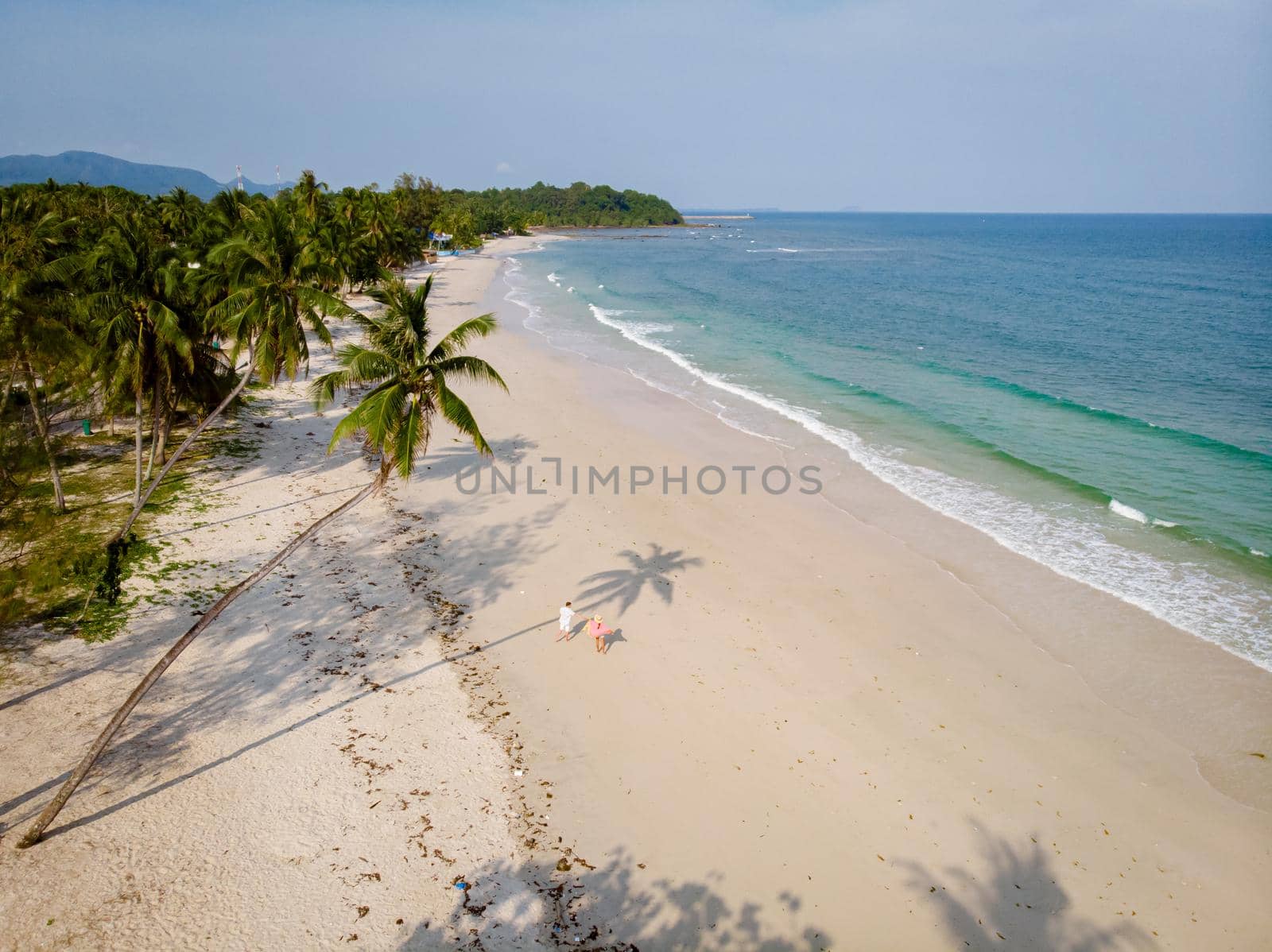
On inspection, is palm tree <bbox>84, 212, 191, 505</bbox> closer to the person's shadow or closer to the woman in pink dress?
the woman in pink dress

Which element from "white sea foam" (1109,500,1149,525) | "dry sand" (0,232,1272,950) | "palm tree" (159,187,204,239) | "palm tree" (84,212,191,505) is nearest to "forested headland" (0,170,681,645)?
"palm tree" (84,212,191,505)

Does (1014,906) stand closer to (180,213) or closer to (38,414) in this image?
(38,414)

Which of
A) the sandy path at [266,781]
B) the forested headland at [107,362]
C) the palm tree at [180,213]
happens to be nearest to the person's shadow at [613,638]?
the sandy path at [266,781]

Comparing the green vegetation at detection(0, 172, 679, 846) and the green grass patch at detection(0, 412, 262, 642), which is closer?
the green vegetation at detection(0, 172, 679, 846)

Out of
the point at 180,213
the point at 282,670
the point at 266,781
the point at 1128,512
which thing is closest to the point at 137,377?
the point at 282,670

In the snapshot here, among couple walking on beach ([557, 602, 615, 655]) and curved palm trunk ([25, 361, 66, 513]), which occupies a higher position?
curved palm trunk ([25, 361, 66, 513])

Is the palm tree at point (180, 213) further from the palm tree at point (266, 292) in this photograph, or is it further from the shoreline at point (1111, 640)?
the shoreline at point (1111, 640)
